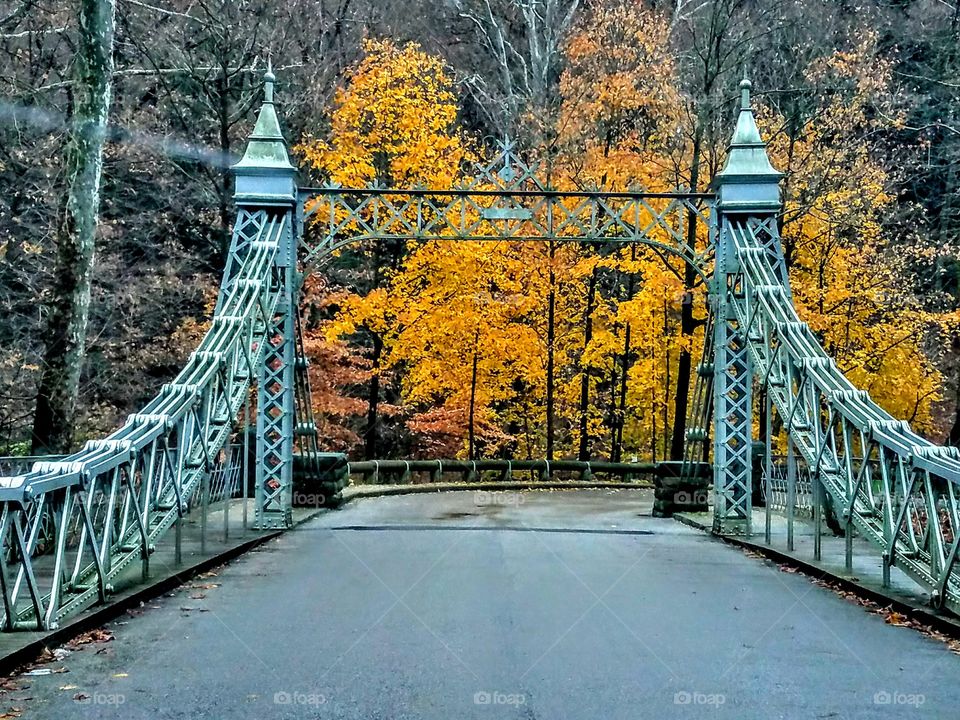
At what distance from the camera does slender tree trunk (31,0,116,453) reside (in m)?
14.5

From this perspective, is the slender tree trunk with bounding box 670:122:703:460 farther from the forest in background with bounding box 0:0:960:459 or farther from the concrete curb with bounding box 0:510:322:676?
the concrete curb with bounding box 0:510:322:676

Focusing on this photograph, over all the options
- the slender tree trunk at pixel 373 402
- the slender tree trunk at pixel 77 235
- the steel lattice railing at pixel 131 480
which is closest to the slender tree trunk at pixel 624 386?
the slender tree trunk at pixel 373 402

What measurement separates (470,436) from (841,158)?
13385 millimetres

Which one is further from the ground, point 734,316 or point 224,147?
point 224,147

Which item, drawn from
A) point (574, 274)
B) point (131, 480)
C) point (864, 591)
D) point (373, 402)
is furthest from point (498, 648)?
point (574, 274)

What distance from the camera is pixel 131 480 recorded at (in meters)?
9.52

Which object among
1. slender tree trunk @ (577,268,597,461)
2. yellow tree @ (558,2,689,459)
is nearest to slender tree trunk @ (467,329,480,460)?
yellow tree @ (558,2,689,459)

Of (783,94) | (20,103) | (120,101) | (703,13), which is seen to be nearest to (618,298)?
(703,13)

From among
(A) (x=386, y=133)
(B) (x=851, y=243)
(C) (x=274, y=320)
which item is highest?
(A) (x=386, y=133)

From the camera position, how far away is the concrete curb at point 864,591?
8.86m

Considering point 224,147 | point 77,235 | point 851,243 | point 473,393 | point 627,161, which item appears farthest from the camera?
point 473,393

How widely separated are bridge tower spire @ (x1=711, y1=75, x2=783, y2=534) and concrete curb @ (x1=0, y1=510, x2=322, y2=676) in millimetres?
7866

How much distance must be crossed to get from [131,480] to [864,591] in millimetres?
7040

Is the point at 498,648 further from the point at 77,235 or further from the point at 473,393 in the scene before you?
the point at 473,393
